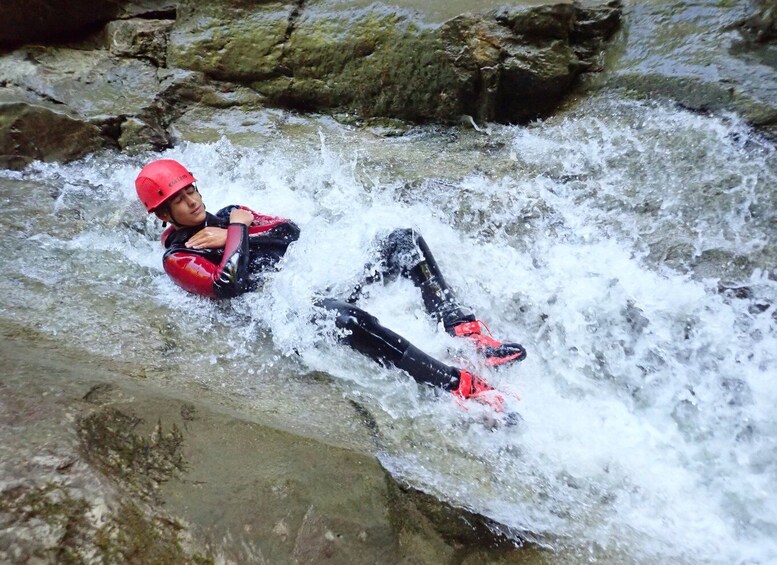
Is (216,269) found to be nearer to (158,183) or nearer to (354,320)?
(158,183)

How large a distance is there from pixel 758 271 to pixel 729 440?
120 centimetres

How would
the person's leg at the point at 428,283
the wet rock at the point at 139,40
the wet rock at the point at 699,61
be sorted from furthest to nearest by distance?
the wet rock at the point at 139,40 < the wet rock at the point at 699,61 < the person's leg at the point at 428,283

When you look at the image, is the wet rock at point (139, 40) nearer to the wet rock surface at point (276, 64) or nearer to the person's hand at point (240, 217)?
the wet rock surface at point (276, 64)

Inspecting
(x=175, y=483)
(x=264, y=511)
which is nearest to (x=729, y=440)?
(x=264, y=511)

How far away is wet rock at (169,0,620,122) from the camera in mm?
5688

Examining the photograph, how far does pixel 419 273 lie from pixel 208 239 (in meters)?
1.43

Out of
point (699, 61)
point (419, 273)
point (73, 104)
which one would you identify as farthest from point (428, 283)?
point (73, 104)

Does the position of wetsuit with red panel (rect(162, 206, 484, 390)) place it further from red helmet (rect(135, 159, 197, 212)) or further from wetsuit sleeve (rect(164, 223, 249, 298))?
red helmet (rect(135, 159, 197, 212))

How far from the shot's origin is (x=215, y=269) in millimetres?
3615

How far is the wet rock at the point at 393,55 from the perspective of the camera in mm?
5688

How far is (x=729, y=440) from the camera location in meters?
3.02

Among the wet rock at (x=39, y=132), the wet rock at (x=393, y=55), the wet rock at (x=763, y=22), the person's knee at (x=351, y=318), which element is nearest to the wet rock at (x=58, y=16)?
the wet rock at (x=393, y=55)

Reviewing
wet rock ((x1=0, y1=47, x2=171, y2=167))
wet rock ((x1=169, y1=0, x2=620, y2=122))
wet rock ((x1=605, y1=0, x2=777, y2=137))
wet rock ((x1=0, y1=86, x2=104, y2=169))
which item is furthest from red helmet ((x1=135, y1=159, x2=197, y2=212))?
wet rock ((x1=605, y1=0, x2=777, y2=137))

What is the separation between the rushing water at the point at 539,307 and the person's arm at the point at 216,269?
A: 15cm
